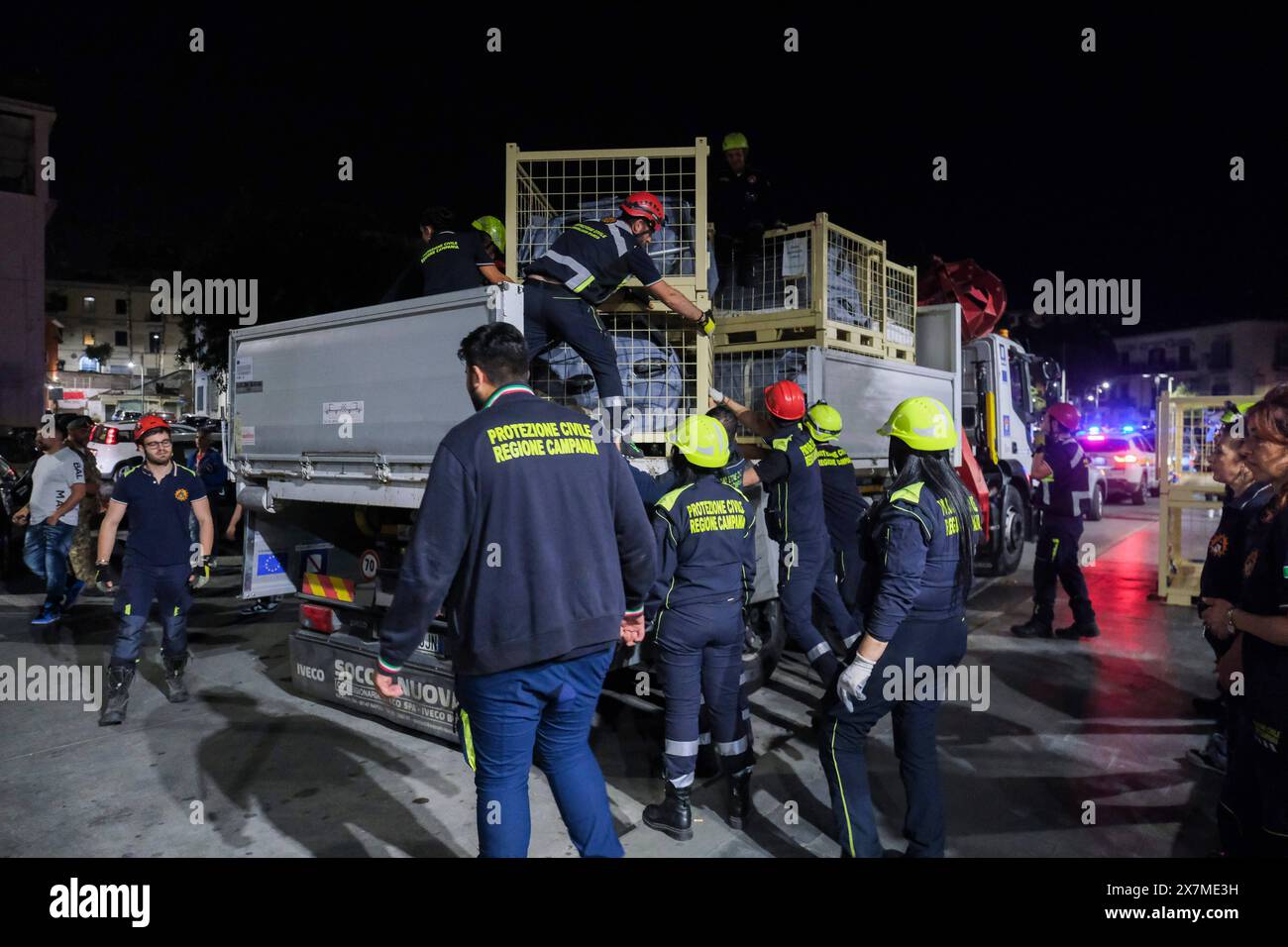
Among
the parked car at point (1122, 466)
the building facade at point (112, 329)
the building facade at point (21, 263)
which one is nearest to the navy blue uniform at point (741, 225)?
the parked car at point (1122, 466)

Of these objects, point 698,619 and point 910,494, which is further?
point 698,619

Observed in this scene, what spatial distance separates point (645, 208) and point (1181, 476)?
25.6 ft

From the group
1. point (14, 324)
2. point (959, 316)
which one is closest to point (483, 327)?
point (959, 316)

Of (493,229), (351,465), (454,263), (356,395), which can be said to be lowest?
(351,465)

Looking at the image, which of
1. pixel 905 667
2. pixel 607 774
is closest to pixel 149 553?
pixel 607 774

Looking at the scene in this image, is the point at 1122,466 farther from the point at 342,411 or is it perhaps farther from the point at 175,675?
the point at 175,675

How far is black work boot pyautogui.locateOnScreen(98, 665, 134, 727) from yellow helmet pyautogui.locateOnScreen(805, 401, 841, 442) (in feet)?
15.6

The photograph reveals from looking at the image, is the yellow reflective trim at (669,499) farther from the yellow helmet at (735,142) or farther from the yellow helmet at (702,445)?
the yellow helmet at (735,142)

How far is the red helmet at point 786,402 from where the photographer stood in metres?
5.34

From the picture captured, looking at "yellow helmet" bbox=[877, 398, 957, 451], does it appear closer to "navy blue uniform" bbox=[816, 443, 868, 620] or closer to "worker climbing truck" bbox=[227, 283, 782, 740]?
"worker climbing truck" bbox=[227, 283, 782, 740]

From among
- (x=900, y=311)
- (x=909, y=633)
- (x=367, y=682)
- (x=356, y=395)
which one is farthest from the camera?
(x=900, y=311)

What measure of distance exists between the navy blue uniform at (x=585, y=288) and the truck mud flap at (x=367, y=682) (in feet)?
6.06

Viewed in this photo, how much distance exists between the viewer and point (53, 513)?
8.02m
